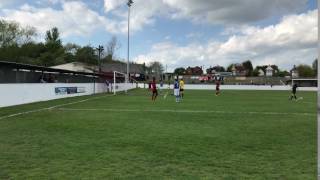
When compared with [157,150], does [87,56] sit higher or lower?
higher

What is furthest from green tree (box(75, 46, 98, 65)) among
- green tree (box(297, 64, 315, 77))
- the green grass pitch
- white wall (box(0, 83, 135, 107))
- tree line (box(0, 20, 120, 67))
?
the green grass pitch

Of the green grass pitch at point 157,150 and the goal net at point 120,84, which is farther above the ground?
the goal net at point 120,84

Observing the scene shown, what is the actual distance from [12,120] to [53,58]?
10431 cm

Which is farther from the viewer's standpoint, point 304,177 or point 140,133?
point 140,133

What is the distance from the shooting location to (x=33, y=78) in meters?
33.6

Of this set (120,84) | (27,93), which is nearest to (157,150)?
(27,93)

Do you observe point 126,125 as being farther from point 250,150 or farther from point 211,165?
point 211,165

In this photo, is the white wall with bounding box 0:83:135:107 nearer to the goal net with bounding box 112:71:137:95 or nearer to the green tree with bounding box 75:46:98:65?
the goal net with bounding box 112:71:137:95

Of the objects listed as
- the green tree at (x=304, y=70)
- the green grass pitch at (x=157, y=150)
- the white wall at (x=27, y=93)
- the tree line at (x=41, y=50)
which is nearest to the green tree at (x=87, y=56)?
the tree line at (x=41, y=50)

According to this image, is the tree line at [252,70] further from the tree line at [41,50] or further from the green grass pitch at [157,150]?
the green grass pitch at [157,150]

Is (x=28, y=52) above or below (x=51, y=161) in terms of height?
above

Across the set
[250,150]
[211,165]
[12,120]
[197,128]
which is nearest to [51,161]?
[211,165]

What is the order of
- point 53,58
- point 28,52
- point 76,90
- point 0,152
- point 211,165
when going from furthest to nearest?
point 53,58 < point 28,52 < point 76,90 < point 0,152 < point 211,165

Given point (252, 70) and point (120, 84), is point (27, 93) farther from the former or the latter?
point (252, 70)
